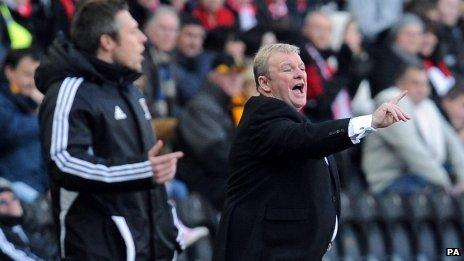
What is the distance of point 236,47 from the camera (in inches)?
515

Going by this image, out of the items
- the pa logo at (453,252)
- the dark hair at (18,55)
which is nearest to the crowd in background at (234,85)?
the dark hair at (18,55)

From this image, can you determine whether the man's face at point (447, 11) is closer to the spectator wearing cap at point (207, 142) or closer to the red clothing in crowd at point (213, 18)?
the red clothing in crowd at point (213, 18)

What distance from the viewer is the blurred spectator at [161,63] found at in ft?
39.3

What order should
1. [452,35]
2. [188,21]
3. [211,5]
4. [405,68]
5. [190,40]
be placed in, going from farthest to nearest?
1. [452,35]
2. [211,5]
3. [188,21]
4. [190,40]
5. [405,68]

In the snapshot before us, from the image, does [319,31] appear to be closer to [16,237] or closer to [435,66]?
[435,66]

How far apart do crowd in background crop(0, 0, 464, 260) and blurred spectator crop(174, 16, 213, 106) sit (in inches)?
0.5

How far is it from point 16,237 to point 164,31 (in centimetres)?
440

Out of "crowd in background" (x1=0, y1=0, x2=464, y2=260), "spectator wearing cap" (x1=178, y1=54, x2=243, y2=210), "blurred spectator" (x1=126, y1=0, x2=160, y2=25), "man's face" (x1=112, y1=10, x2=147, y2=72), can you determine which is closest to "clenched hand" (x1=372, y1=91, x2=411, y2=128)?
"man's face" (x1=112, y1=10, x2=147, y2=72)

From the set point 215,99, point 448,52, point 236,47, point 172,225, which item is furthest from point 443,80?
point 172,225

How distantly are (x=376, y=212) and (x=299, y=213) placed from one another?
194 inches

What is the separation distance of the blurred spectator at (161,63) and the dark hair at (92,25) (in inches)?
158

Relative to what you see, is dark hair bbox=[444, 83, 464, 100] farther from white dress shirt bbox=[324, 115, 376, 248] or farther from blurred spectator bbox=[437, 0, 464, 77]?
white dress shirt bbox=[324, 115, 376, 248]

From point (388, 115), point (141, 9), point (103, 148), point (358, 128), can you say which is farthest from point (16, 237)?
point (141, 9)

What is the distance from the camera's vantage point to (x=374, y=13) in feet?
52.3
